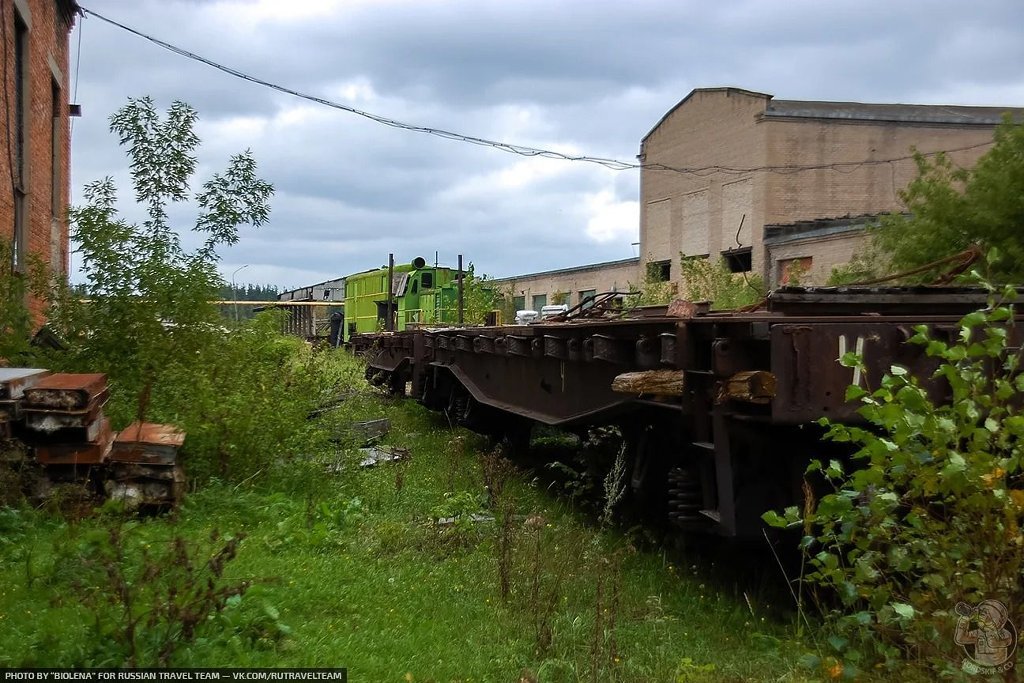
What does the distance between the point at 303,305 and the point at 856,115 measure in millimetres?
19720

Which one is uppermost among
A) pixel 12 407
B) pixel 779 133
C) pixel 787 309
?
pixel 779 133

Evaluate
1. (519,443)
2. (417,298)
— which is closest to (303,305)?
(417,298)

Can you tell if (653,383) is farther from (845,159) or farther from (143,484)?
(845,159)

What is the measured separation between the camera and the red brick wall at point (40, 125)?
989 cm

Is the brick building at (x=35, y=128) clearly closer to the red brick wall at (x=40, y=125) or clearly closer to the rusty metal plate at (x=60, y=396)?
the red brick wall at (x=40, y=125)

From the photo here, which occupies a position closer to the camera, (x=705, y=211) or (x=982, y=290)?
(x=982, y=290)

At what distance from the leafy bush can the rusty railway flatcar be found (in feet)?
1.74

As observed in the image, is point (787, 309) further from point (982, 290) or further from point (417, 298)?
point (417, 298)

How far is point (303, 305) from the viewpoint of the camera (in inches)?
1335

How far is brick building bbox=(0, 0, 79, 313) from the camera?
9984mm

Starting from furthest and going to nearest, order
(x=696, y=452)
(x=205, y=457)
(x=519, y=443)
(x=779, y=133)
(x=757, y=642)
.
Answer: (x=779, y=133)
(x=519, y=443)
(x=205, y=457)
(x=696, y=452)
(x=757, y=642)

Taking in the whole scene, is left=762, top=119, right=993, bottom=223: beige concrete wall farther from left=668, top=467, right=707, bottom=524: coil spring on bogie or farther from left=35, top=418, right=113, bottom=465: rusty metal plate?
left=35, top=418, right=113, bottom=465: rusty metal plate

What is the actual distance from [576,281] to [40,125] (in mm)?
28032

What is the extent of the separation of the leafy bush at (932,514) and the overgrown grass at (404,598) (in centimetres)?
47
